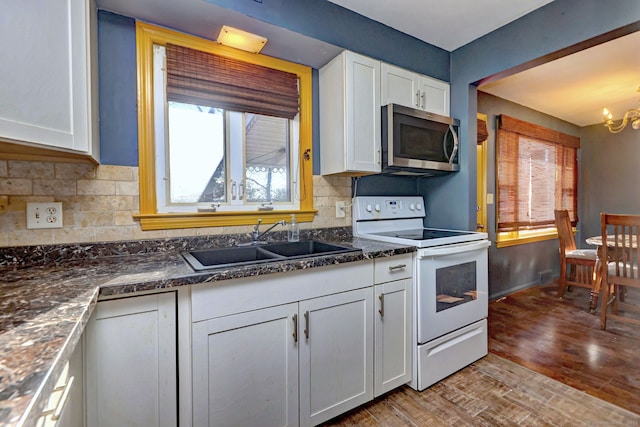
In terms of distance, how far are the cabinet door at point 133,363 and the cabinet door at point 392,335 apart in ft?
3.32

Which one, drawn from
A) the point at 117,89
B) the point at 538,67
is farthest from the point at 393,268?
the point at 538,67

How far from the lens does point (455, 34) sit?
86.1 inches

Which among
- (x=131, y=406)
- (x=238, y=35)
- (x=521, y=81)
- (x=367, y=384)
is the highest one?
(x=521, y=81)

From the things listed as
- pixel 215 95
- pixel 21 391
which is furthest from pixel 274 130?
pixel 21 391

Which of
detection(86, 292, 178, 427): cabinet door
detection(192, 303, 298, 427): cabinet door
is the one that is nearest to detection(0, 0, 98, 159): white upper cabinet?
detection(86, 292, 178, 427): cabinet door

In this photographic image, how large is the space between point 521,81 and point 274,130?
2.66 metres

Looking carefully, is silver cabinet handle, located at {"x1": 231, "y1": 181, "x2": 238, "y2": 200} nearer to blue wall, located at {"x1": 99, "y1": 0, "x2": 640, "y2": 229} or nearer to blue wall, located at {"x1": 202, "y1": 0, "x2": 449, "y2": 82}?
blue wall, located at {"x1": 99, "y1": 0, "x2": 640, "y2": 229}

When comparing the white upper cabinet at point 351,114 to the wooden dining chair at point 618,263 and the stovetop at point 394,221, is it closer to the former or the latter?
the stovetop at point 394,221

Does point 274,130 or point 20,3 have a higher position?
point 20,3

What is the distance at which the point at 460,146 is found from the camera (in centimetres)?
230

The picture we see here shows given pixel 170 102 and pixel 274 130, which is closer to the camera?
pixel 170 102

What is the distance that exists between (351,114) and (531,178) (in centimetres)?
330

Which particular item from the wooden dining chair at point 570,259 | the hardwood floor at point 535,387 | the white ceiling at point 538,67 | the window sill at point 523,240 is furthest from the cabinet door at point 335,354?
the wooden dining chair at point 570,259

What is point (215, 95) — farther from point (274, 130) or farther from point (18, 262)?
point (18, 262)
